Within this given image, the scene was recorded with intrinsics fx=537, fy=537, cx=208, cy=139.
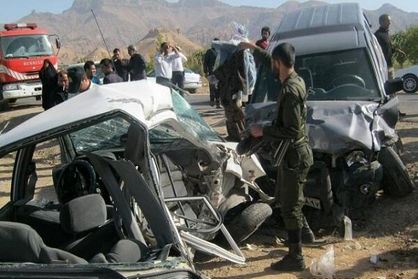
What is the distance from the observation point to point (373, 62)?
5.95 m

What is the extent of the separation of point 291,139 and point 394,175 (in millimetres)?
1739

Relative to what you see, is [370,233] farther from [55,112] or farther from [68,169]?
[55,112]

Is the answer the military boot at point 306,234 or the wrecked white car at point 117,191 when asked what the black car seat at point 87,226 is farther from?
the military boot at point 306,234

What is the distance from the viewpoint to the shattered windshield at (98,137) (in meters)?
4.24

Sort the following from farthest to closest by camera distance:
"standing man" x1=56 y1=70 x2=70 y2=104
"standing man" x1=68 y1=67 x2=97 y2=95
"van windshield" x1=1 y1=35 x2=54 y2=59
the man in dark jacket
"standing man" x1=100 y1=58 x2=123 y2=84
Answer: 1. "van windshield" x1=1 y1=35 x2=54 y2=59
2. the man in dark jacket
3. "standing man" x1=56 y1=70 x2=70 y2=104
4. "standing man" x1=100 y1=58 x2=123 y2=84
5. "standing man" x1=68 y1=67 x2=97 y2=95

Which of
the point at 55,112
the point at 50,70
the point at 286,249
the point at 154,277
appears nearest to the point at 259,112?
the point at 286,249

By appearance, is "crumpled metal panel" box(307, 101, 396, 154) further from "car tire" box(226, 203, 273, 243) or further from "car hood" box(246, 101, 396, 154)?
"car tire" box(226, 203, 273, 243)

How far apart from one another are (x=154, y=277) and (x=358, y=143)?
2.93 metres

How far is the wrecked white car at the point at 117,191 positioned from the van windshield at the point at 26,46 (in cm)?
1510

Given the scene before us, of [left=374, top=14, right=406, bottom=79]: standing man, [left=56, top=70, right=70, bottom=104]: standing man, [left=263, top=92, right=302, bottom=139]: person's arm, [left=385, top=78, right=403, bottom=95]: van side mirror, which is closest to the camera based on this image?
[left=263, top=92, right=302, bottom=139]: person's arm

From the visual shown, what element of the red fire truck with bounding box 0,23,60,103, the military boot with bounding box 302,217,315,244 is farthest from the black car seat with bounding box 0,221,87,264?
the red fire truck with bounding box 0,23,60,103

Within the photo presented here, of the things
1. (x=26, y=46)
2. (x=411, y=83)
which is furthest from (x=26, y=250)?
(x=26, y=46)

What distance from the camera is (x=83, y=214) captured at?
2787 mm

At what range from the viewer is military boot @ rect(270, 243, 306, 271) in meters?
4.34
